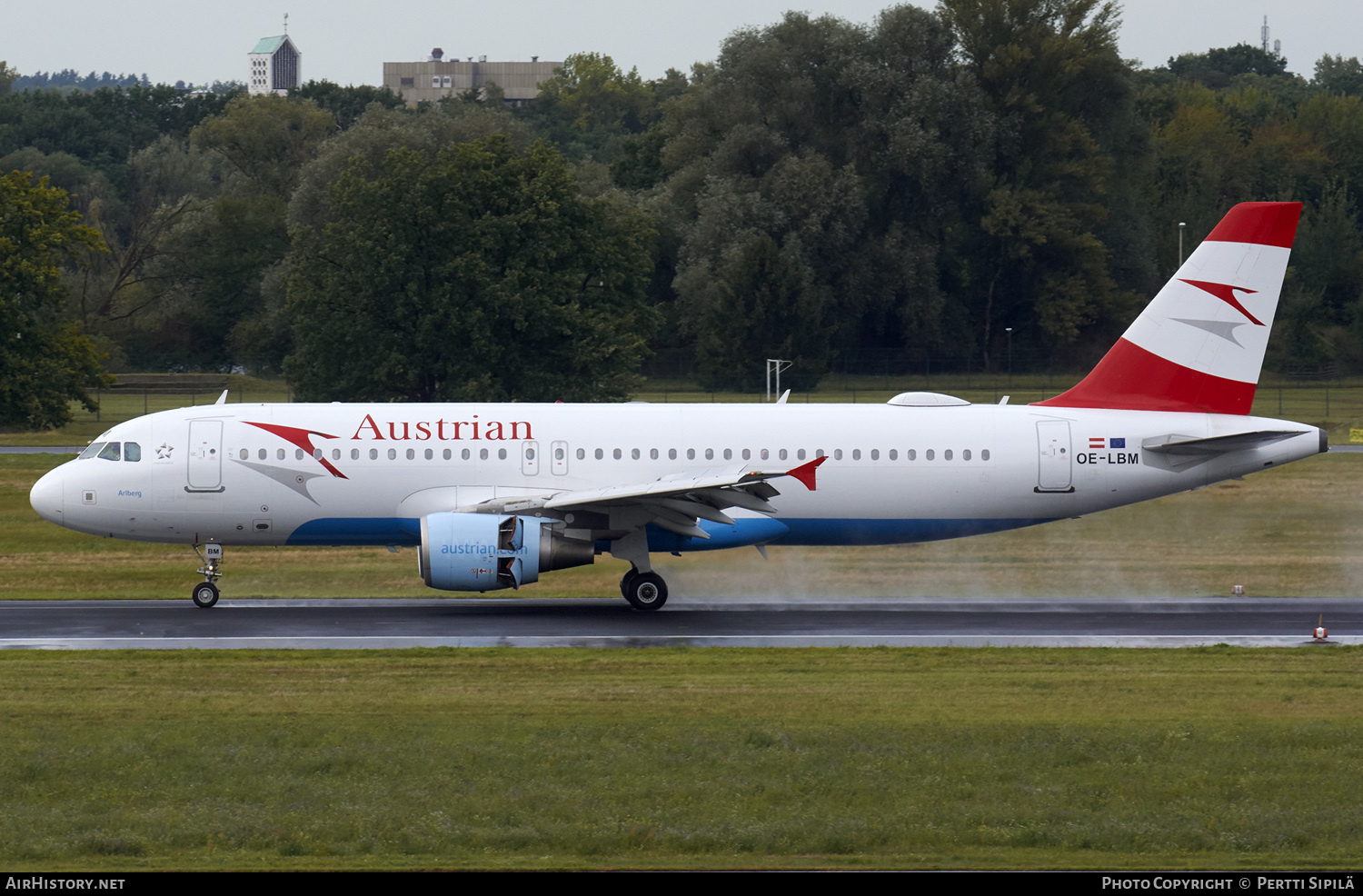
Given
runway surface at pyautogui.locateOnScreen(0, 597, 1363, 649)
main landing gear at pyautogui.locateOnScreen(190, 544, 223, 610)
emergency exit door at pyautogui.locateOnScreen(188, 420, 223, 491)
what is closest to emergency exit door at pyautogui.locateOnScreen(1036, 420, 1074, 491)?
runway surface at pyautogui.locateOnScreen(0, 597, 1363, 649)

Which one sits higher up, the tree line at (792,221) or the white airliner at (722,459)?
the tree line at (792,221)

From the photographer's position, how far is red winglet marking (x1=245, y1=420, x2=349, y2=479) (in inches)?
1144

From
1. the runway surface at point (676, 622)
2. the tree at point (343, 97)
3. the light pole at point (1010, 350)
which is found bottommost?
the runway surface at point (676, 622)

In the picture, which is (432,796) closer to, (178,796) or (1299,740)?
(178,796)

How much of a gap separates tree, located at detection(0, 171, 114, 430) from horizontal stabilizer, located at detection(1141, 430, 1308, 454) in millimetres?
52394

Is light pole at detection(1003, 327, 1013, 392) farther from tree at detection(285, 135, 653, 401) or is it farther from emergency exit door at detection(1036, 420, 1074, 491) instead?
emergency exit door at detection(1036, 420, 1074, 491)

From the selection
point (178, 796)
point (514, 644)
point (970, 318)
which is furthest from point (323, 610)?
point (970, 318)

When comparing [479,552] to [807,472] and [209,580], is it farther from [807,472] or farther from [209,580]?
[209,580]

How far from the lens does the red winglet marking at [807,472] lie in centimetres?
2638

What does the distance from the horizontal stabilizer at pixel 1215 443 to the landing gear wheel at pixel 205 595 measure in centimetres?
1845

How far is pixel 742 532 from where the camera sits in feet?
96.0

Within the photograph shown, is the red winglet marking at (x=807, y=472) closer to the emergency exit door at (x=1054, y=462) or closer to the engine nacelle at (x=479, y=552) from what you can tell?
the emergency exit door at (x=1054, y=462)

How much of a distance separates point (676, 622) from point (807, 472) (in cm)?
373

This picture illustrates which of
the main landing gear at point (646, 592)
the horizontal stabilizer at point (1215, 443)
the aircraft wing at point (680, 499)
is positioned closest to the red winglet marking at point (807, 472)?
the aircraft wing at point (680, 499)
